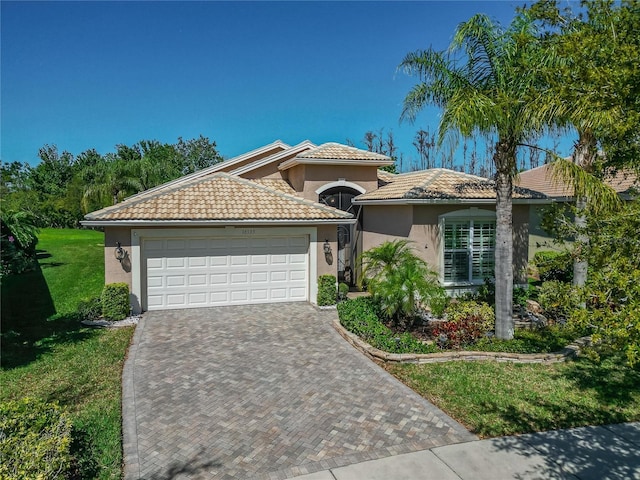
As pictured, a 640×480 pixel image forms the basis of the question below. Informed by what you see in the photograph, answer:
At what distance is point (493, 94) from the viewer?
1020 centimetres

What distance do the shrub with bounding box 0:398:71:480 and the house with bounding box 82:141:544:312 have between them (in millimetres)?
8069

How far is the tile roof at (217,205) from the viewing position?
44.1 feet

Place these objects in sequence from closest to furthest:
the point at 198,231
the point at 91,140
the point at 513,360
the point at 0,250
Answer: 1. the point at 513,360
2. the point at 0,250
3. the point at 198,231
4. the point at 91,140

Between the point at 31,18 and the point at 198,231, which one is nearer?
the point at 31,18

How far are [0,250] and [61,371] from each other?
16.2 ft

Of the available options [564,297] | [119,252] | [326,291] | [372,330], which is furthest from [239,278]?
[564,297]

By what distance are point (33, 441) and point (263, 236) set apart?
10.3m

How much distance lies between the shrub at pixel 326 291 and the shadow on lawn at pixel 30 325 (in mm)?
7057

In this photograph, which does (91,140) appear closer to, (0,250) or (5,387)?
(0,250)

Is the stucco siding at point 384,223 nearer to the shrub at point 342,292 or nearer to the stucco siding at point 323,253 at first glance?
the stucco siding at point 323,253

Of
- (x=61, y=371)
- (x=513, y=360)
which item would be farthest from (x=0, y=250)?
(x=513, y=360)

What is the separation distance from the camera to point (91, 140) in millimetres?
52594

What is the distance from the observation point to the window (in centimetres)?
1461

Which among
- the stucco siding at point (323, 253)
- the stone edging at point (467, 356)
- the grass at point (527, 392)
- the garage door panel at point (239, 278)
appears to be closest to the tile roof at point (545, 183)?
the stucco siding at point (323, 253)
